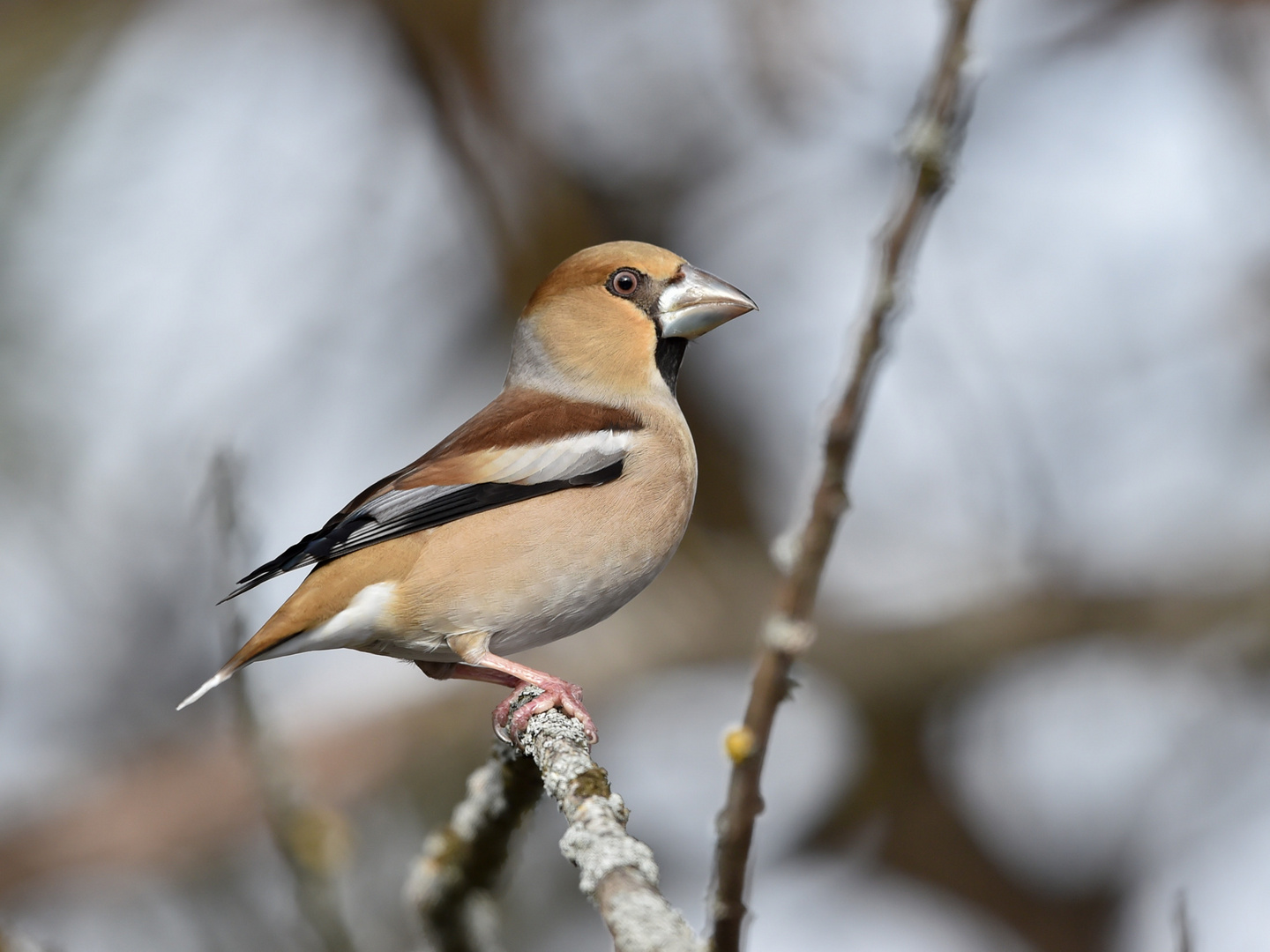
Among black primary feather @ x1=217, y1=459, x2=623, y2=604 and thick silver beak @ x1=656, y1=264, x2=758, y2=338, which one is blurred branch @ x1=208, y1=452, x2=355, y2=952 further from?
thick silver beak @ x1=656, y1=264, x2=758, y2=338

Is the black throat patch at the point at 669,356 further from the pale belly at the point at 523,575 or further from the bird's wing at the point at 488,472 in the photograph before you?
the pale belly at the point at 523,575

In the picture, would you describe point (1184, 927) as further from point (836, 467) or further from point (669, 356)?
point (669, 356)

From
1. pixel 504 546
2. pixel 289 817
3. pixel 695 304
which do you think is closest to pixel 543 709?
pixel 504 546

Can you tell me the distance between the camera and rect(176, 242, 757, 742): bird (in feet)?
10.0

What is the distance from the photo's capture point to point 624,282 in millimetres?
3971

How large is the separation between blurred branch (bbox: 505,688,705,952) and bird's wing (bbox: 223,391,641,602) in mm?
711

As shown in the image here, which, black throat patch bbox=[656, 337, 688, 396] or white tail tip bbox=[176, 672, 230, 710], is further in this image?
black throat patch bbox=[656, 337, 688, 396]

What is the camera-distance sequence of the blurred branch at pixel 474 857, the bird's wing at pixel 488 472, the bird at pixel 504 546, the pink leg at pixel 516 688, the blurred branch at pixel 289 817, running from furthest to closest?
the bird's wing at pixel 488 472 → the bird at pixel 504 546 → the pink leg at pixel 516 688 → the blurred branch at pixel 474 857 → the blurred branch at pixel 289 817

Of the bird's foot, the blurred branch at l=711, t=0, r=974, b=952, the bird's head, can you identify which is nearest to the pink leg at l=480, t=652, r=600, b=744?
the bird's foot

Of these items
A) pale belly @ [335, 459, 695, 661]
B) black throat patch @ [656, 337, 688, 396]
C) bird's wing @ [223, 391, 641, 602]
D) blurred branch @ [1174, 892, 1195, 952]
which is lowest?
blurred branch @ [1174, 892, 1195, 952]

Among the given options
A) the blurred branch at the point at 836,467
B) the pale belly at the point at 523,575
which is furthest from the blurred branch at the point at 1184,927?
the pale belly at the point at 523,575

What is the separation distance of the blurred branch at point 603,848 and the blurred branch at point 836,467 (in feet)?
0.35

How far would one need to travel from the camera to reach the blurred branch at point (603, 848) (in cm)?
158

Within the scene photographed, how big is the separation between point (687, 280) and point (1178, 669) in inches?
165
